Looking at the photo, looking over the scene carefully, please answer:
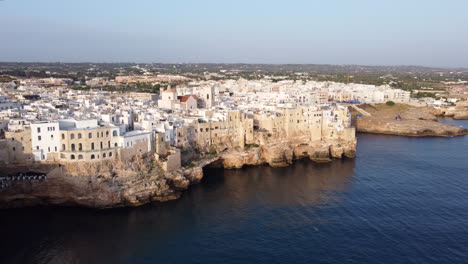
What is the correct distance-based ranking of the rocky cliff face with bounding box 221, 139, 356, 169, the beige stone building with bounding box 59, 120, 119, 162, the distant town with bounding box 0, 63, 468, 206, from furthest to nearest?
the rocky cliff face with bounding box 221, 139, 356, 169 < the beige stone building with bounding box 59, 120, 119, 162 < the distant town with bounding box 0, 63, 468, 206

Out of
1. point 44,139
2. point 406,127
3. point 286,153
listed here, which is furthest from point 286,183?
point 406,127

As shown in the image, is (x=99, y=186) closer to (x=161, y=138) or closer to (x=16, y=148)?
(x=16, y=148)

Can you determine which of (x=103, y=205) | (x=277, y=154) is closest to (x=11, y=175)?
(x=103, y=205)

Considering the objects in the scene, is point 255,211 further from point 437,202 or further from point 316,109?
point 316,109

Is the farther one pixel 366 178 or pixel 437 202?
pixel 366 178

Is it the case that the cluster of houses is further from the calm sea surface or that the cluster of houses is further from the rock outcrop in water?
the rock outcrop in water

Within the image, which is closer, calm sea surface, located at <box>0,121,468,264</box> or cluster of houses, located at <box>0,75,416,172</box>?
calm sea surface, located at <box>0,121,468,264</box>

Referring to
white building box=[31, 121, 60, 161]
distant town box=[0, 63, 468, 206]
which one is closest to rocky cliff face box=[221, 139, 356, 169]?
distant town box=[0, 63, 468, 206]
